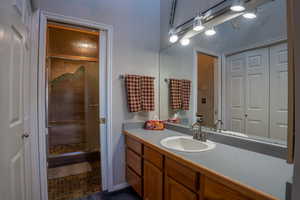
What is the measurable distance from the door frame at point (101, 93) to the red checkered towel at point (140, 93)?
0.84ft

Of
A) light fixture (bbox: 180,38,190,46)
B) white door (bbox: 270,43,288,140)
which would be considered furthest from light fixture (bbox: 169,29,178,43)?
white door (bbox: 270,43,288,140)

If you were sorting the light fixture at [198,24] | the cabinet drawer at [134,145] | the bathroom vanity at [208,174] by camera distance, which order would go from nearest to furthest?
the bathroom vanity at [208,174] < the light fixture at [198,24] < the cabinet drawer at [134,145]

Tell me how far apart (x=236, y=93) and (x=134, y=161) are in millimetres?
1310

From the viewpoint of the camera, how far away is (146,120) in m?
2.20

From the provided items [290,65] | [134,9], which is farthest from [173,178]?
[134,9]

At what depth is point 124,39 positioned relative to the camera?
204 centimetres

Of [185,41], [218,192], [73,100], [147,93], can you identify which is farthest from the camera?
[73,100]

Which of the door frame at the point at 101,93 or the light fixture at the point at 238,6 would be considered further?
the door frame at the point at 101,93

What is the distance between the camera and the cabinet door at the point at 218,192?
2.48 ft

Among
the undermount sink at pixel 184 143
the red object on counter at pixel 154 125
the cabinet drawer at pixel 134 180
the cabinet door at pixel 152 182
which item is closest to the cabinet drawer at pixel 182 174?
the cabinet door at pixel 152 182

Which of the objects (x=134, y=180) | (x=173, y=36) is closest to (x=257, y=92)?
(x=173, y=36)

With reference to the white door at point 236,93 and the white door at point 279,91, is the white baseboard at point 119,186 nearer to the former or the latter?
the white door at point 236,93

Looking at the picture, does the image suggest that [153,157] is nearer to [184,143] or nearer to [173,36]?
[184,143]

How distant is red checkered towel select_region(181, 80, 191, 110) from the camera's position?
1981mm
